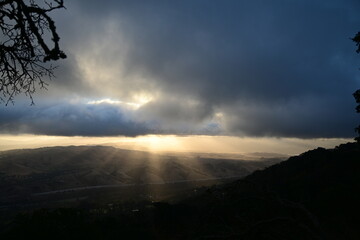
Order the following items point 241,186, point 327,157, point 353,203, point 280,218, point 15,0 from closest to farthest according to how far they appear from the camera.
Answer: point 280,218, point 15,0, point 241,186, point 353,203, point 327,157

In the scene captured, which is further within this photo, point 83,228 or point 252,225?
point 83,228

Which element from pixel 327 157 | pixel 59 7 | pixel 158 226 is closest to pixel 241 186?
pixel 59 7

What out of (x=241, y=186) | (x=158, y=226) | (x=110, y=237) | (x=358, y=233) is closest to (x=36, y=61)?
(x=241, y=186)

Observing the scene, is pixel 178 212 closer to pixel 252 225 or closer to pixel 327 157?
pixel 252 225

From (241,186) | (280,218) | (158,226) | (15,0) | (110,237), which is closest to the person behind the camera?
(280,218)

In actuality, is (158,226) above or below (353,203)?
below

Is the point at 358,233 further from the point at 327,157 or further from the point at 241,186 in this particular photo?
→ the point at 327,157

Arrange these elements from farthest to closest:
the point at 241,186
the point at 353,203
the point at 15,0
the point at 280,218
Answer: the point at 353,203 → the point at 241,186 → the point at 15,0 → the point at 280,218

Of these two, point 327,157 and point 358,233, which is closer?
point 358,233

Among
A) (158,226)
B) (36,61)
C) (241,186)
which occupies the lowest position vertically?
(158,226)

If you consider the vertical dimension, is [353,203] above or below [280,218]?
below
